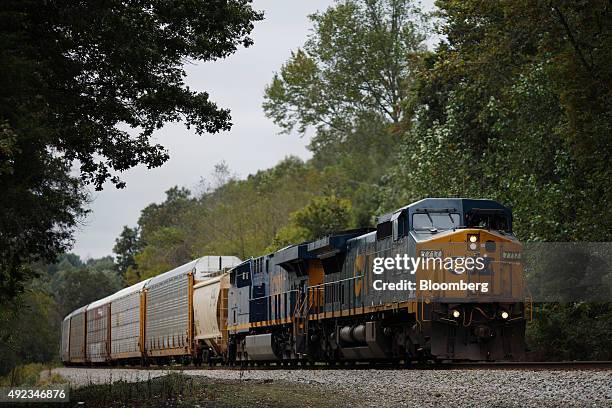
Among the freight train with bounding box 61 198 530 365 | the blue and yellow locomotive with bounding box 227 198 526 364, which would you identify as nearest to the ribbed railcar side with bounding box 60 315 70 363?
the freight train with bounding box 61 198 530 365

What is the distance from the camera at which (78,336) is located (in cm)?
5934

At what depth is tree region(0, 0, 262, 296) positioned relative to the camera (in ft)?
44.4

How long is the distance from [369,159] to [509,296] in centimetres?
5878

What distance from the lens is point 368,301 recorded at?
78.4ft

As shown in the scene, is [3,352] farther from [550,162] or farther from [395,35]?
[395,35]

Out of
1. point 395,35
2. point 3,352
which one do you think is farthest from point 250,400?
point 395,35

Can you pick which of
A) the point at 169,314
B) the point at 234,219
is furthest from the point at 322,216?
the point at 169,314

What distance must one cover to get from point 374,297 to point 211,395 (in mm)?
8897

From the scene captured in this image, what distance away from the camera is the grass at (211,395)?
1409 cm

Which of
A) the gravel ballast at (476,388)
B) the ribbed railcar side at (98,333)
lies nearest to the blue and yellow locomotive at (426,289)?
the gravel ballast at (476,388)

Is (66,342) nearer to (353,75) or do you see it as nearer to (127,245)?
(353,75)

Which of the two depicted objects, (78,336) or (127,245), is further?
(127,245)

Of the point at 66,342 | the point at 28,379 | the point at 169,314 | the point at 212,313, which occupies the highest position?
the point at 169,314

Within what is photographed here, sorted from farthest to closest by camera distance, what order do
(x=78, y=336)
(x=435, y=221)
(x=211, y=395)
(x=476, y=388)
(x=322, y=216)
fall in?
(x=322, y=216) < (x=78, y=336) < (x=435, y=221) < (x=211, y=395) < (x=476, y=388)
